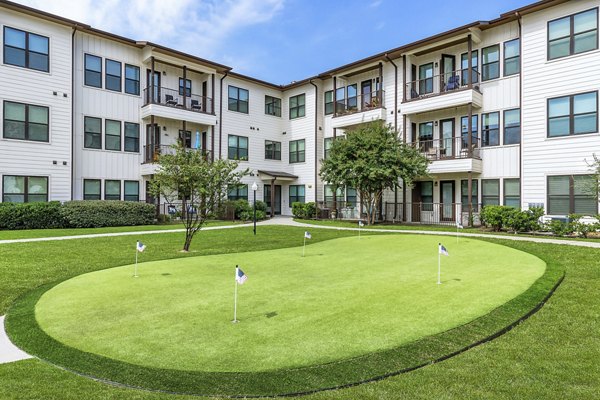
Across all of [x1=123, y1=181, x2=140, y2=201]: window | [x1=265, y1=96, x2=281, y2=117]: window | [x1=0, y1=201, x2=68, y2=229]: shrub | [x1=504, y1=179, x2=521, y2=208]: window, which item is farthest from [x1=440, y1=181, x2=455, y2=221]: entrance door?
[x1=0, y1=201, x2=68, y2=229]: shrub

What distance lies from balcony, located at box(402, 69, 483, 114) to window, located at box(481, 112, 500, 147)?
0.88 m

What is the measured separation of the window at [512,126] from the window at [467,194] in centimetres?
291

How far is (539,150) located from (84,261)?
20645 mm

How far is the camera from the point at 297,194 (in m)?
32.7

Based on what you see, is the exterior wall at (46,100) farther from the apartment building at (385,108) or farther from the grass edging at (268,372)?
the grass edging at (268,372)

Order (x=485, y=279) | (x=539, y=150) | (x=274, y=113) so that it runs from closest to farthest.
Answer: (x=485, y=279), (x=539, y=150), (x=274, y=113)

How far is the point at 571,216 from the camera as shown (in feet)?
54.5

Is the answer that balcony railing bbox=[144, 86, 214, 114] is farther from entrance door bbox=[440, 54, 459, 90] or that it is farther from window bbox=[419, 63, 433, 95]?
entrance door bbox=[440, 54, 459, 90]

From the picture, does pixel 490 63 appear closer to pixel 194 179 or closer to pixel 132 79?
pixel 194 179

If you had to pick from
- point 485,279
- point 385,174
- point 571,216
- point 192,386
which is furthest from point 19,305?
point 571,216

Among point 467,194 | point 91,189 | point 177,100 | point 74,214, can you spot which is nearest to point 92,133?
point 91,189

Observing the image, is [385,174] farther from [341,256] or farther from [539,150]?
[341,256]

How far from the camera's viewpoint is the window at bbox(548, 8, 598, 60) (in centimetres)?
1823

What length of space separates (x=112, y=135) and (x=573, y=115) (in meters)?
25.4
